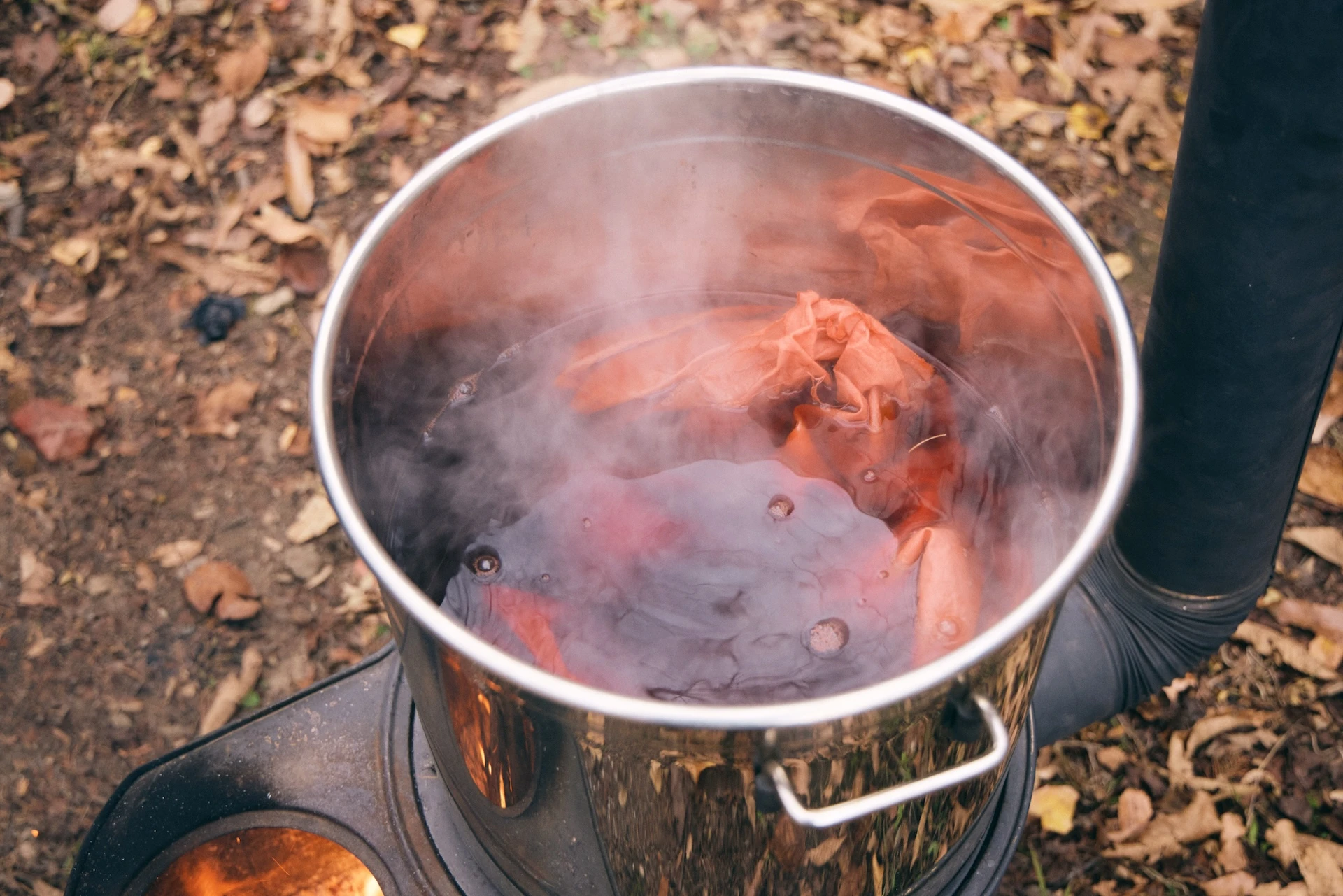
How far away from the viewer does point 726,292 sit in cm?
177

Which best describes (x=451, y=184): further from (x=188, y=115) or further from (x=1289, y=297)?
(x=188, y=115)

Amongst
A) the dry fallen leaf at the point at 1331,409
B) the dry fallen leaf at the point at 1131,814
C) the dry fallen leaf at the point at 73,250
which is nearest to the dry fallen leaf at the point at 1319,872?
the dry fallen leaf at the point at 1131,814

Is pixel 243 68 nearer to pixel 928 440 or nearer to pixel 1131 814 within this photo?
pixel 928 440

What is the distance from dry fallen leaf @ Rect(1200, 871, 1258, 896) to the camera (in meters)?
1.88

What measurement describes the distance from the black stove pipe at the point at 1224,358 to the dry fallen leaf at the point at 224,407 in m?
1.87

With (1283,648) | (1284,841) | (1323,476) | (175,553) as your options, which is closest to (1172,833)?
(1284,841)

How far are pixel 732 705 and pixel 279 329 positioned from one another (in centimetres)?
196

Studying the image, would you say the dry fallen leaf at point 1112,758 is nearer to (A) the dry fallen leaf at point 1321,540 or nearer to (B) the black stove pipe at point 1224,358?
(B) the black stove pipe at point 1224,358

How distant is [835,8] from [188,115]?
187 cm

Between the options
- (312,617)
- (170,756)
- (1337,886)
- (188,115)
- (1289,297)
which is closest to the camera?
(1289,297)

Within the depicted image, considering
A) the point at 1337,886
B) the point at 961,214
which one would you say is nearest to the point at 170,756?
the point at 961,214

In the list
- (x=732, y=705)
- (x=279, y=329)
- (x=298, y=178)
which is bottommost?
(x=279, y=329)

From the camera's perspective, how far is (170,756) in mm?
1509

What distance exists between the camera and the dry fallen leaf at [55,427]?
2.44 metres
